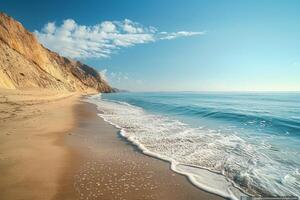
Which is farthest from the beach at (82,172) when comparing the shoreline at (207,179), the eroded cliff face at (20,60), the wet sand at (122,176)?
the eroded cliff face at (20,60)

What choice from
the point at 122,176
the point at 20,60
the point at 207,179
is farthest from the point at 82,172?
the point at 20,60

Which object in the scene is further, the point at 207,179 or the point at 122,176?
the point at 207,179

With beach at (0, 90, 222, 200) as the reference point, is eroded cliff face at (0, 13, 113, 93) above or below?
above

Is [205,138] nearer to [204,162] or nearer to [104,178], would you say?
[204,162]

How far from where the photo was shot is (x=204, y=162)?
309 inches

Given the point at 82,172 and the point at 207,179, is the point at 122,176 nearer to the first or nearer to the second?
the point at 82,172

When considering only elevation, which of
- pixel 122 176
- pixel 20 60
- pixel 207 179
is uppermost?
pixel 20 60

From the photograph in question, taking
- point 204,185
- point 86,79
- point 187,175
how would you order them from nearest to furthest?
point 204,185 < point 187,175 < point 86,79

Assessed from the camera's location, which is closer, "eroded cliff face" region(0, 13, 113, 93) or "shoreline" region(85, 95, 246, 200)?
"shoreline" region(85, 95, 246, 200)

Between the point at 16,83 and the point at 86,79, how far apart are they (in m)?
95.1

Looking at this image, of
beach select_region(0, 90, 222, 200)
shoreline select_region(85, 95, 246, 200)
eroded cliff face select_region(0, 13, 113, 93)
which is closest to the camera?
beach select_region(0, 90, 222, 200)

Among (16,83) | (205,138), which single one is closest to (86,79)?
(16,83)

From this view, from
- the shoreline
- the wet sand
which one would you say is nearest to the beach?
the wet sand

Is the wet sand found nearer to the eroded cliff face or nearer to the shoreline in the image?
the shoreline
